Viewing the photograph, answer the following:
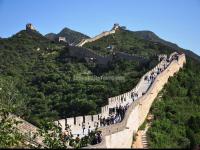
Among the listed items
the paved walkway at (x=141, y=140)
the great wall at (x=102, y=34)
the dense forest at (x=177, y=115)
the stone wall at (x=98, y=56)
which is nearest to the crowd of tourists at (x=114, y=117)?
the paved walkway at (x=141, y=140)

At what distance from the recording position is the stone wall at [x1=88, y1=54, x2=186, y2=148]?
1847 centimetres

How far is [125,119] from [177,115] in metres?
7.59

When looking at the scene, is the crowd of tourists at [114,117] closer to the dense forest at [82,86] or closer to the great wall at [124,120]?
the great wall at [124,120]

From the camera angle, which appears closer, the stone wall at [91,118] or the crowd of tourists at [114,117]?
the stone wall at [91,118]

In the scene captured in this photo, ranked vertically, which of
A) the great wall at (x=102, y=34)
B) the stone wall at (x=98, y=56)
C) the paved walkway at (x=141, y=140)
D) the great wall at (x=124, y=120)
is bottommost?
the paved walkway at (x=141, y=140)

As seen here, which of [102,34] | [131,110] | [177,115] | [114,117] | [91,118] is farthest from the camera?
[102,34]

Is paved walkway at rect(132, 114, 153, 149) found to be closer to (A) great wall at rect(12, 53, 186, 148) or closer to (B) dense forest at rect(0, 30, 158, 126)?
(A) great wall at rect(12, 53, 186, 148)

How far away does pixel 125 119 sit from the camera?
878 inches

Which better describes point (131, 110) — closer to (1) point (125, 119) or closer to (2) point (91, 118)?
(2) point (91, 118)

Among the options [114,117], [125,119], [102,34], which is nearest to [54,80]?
[114,117]

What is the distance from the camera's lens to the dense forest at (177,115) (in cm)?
2520

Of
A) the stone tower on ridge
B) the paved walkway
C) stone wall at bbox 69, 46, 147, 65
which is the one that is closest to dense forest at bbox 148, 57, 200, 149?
the paved walkway

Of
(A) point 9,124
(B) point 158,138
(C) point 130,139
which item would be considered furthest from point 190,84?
(A) point 9,124

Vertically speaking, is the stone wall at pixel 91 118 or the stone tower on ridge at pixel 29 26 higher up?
the stone tower on ridge at pixel 29 26
